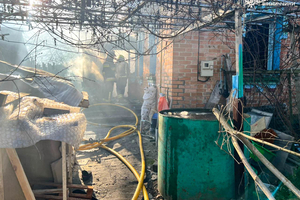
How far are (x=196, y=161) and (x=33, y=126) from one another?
2.11 meters

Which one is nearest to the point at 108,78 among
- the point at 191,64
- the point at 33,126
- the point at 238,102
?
the point at 191,64

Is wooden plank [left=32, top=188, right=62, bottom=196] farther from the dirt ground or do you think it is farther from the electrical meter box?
the electrical meter box

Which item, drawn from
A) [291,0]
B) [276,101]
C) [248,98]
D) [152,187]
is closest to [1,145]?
[152,187]

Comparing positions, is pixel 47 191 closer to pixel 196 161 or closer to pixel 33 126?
pixel 33 126

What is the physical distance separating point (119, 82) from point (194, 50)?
1082cm

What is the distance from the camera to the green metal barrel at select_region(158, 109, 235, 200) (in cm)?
302

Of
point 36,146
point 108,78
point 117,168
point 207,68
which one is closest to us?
→ point 36,146

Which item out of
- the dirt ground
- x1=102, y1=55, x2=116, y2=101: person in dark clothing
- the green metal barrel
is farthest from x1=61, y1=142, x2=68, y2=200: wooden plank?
x1=102, y1=55, x2=116, y2=101: person in dark clothing

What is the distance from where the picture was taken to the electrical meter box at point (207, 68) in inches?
208

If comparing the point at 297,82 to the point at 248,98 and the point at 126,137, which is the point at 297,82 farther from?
the point at 126,137

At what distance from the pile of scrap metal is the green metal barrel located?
1.25 m

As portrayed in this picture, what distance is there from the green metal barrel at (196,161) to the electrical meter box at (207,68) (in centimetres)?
246

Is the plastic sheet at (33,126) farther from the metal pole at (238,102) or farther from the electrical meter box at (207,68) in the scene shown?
the electrical meter box at (207,68)

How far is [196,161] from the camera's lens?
3059 millimetres
